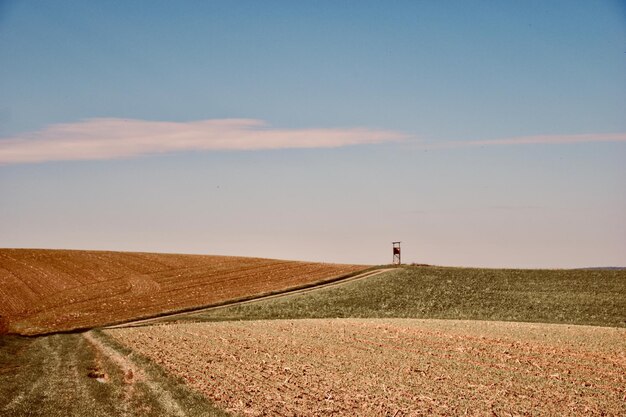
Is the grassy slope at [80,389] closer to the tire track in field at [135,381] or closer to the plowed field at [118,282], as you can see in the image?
the tire track in field at [135,381]

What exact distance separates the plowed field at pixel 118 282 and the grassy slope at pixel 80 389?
14.2 m

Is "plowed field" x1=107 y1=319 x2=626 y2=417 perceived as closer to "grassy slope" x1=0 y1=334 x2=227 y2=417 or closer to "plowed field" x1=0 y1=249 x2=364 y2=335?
"grassy slope" x1=0 y1=334 x2=227 y2=417

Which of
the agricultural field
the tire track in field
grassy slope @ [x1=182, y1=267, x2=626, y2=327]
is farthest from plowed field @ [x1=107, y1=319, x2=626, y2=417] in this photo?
grassy slope @ [x1=182, y1=267, x2=626, y2=327]

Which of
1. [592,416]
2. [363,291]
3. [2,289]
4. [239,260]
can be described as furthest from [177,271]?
[592,416]

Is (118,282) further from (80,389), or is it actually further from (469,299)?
(80,389)

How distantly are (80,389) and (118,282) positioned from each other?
3780 centimetres

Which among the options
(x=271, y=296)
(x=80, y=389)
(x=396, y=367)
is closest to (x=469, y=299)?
(x=271, y=296)

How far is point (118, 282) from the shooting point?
5872 centimetres

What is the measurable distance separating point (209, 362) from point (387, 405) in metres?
9.56

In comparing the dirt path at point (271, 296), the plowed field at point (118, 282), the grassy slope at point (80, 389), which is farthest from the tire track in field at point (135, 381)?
the plowed field at point (118, 282)

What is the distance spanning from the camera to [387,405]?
18.7 m

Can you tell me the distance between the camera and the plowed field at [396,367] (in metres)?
19.0

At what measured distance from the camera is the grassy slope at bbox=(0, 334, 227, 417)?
63.5 ft

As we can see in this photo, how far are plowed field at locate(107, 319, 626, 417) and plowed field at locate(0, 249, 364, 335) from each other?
32.8ft
